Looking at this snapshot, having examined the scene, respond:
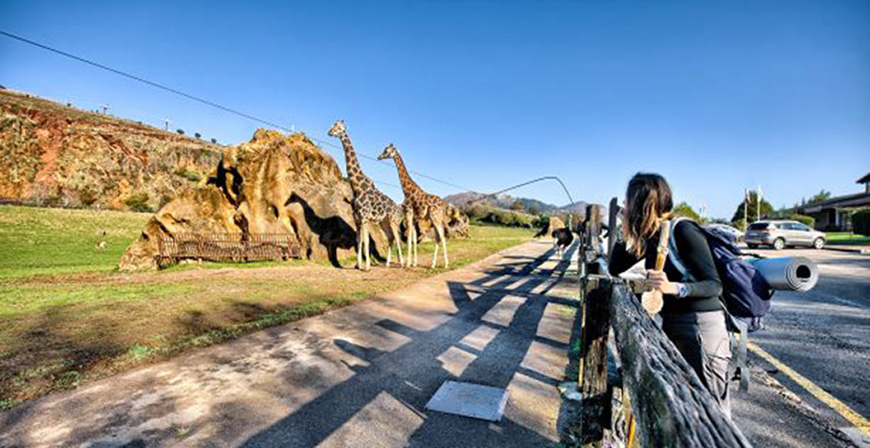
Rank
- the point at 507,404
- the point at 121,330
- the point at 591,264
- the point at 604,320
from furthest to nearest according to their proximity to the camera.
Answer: the point at 121,330
the point at 591,264
the point at 507,404
the point at 604,320

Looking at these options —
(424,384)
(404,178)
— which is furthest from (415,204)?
(424,384)

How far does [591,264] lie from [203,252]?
12.2 metres

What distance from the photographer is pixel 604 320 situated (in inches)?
106

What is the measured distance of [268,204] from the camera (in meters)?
13.4

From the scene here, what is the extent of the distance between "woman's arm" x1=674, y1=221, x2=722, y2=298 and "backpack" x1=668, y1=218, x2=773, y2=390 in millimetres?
32

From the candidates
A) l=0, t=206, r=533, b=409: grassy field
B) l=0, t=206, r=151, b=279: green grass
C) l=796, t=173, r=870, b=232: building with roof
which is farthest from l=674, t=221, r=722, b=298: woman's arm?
l=796, t=173, r=870, b=232: building with roof

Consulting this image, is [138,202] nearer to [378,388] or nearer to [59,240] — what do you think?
[59,240]

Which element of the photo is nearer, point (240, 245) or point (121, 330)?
point (121, 330)

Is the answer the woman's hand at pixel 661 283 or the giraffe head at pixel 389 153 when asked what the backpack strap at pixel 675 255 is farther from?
the giraffe head at pixel 389 153

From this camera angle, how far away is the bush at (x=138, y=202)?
1661 inches

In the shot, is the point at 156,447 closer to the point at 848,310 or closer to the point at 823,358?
the point at 823,358

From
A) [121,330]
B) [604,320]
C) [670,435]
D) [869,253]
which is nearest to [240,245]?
[121,330]

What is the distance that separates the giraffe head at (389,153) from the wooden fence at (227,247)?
13.7ft

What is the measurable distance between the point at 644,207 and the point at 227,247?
12.9 meters
